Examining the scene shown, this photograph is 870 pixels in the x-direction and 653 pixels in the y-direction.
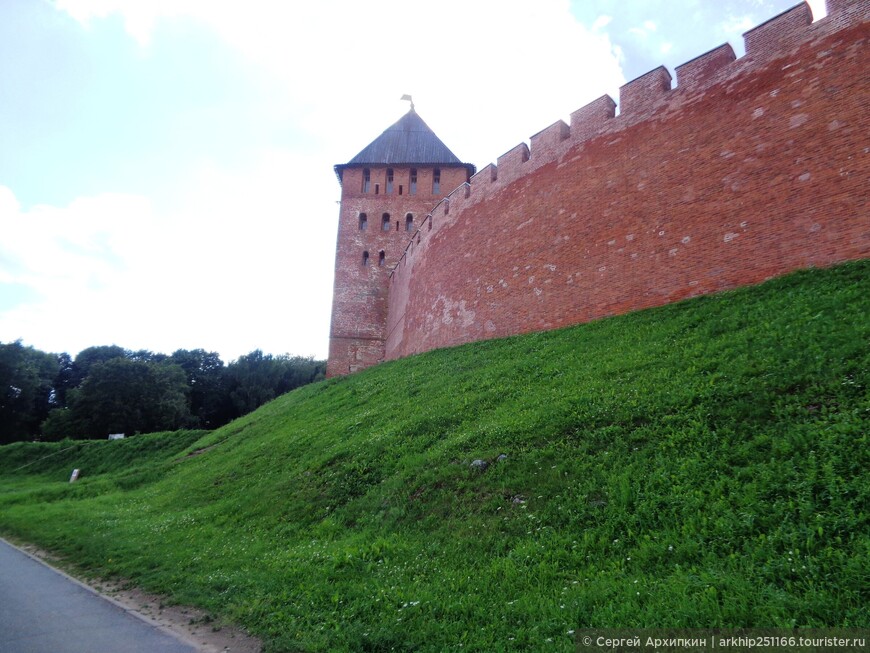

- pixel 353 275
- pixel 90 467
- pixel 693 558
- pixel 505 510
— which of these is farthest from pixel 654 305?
pixel 90 467

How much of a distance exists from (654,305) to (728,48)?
476 centimetres

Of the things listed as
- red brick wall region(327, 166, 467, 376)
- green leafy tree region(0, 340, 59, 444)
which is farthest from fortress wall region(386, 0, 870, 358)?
green leafy tree region(0, 340, 59, 444)

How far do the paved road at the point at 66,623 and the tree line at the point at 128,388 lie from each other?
95.3 ft

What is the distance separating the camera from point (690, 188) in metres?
9.77

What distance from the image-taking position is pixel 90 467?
67.6ft

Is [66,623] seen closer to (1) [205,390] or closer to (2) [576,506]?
→ (2) [576,506]

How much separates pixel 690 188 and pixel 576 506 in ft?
23.5

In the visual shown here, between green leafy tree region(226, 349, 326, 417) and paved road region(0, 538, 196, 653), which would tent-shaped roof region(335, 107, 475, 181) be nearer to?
green leafy tree region(226, 349, 326, 417)

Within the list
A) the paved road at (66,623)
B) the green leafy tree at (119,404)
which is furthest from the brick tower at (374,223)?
the paved road at (66,623)

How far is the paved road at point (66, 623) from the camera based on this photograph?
169 inches

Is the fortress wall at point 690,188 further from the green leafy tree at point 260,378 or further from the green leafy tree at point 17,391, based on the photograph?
the green leafy tree at point 17,391

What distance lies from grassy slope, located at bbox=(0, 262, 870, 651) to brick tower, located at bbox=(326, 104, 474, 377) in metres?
15.2

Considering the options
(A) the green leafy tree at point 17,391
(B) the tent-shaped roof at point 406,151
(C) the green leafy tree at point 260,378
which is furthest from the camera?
(C) the green leafy tree at point 260,378

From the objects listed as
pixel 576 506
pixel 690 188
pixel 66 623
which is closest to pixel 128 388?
pixel 66 623
